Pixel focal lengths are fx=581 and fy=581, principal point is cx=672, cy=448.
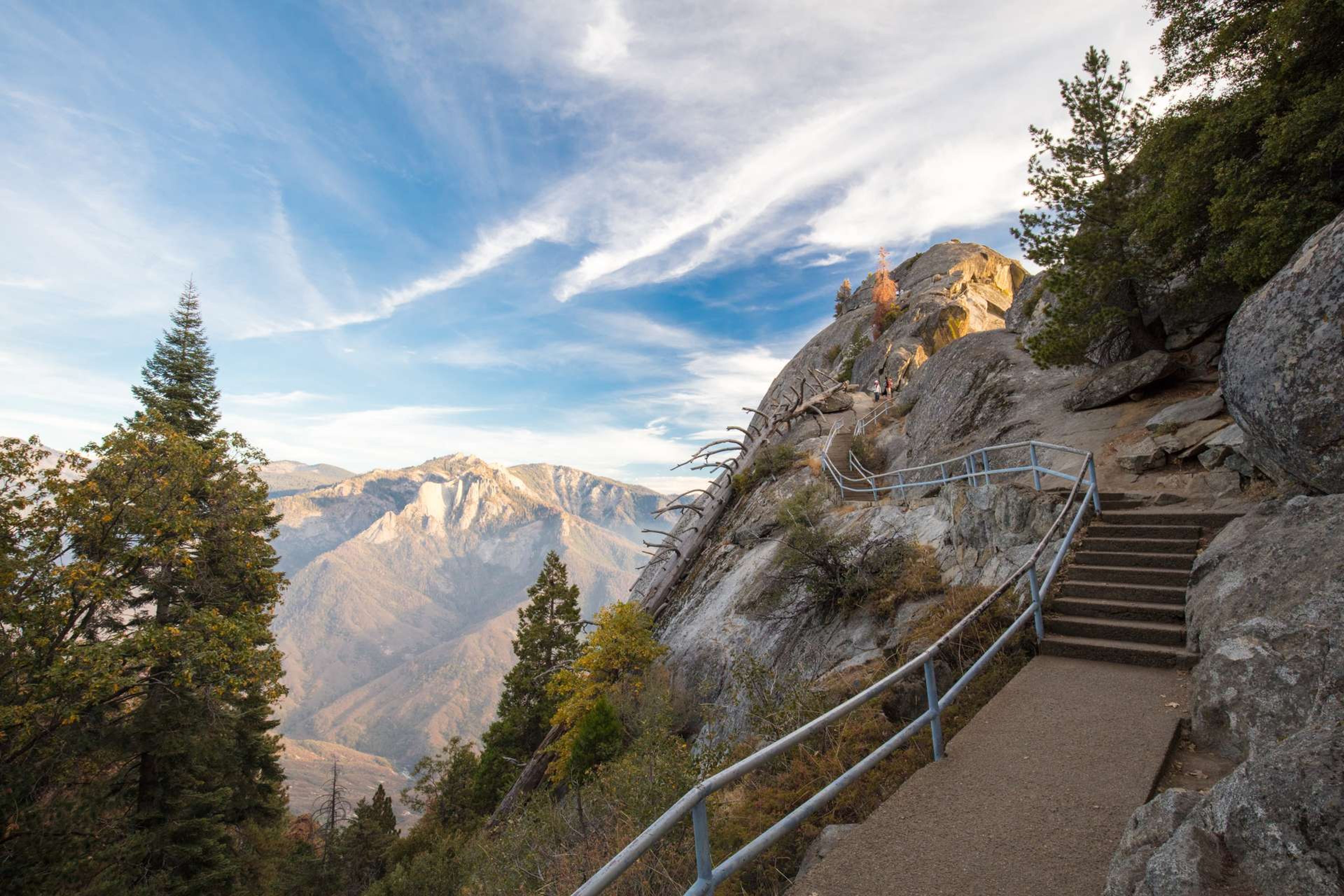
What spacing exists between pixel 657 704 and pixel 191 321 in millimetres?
26523

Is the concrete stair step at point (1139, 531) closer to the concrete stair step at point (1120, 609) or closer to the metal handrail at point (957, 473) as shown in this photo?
the metal handrail at point (957, 473)

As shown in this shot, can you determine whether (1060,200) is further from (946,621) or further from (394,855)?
(394,855)

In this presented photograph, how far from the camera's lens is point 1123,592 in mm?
7230

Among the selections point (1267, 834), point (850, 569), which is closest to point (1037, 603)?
point (850, 569)

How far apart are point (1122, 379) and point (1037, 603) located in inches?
369

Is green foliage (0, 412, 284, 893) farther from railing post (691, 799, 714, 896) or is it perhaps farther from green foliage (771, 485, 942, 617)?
railing post (691, 799, 714, 896)

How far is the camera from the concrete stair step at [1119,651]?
607cm

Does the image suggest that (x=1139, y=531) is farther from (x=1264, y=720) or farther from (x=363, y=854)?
(x=363, y=854)

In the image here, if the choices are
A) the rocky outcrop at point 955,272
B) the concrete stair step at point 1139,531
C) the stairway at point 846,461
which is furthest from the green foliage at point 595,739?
the rocky outcrop at point 955,272

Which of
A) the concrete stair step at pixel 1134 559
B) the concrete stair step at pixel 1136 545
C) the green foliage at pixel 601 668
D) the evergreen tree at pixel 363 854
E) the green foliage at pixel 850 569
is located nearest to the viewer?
the concrete stair step at pixel 1134 559

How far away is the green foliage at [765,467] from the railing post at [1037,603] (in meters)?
12.1

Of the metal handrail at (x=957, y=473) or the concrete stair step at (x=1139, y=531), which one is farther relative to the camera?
the metal handrail at (x=957, y=473)

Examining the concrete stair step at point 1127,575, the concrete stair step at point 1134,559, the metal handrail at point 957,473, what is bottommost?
the concrete stair step at point 1127,575

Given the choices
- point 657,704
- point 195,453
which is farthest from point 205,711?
point 657,704
